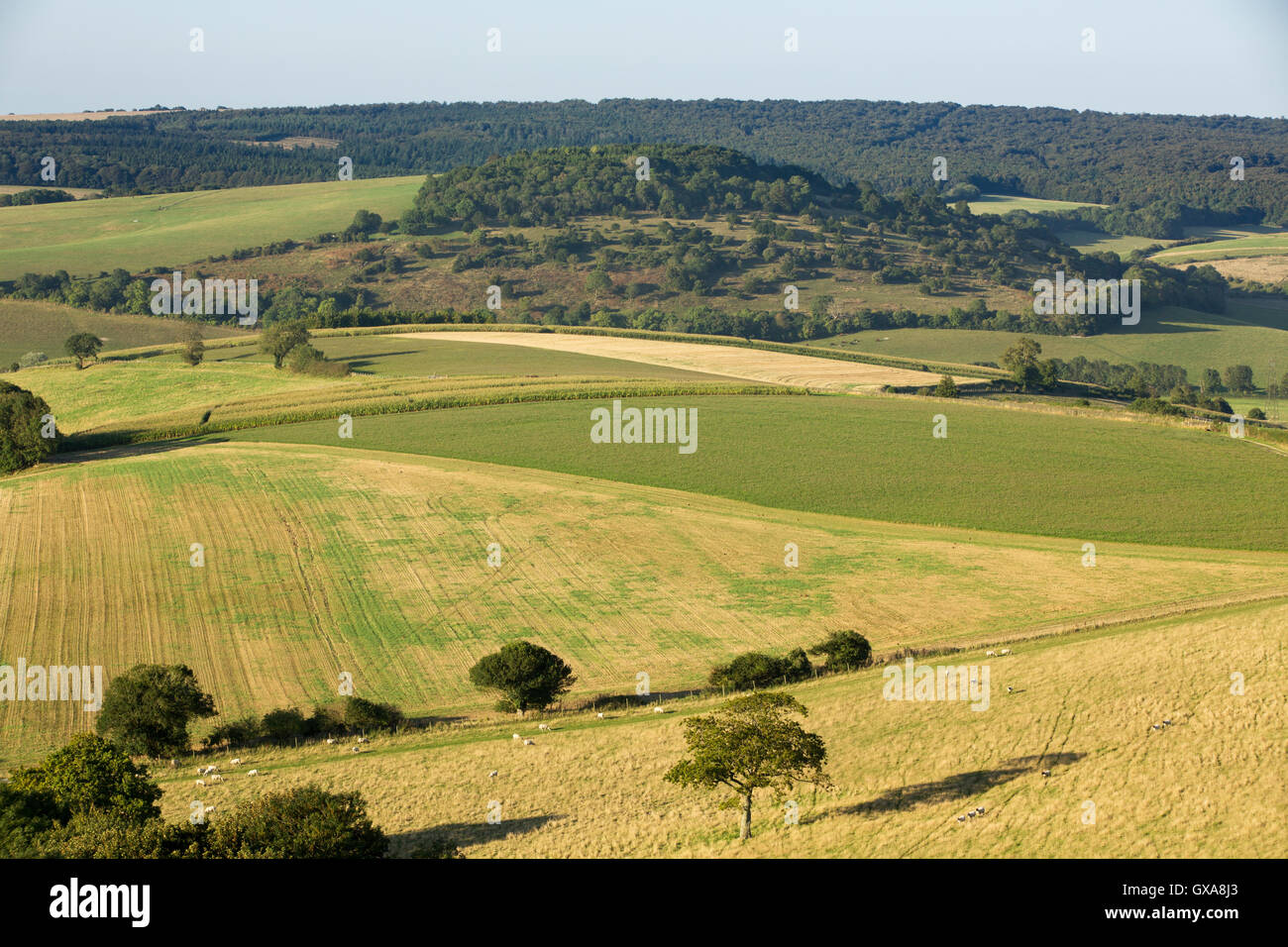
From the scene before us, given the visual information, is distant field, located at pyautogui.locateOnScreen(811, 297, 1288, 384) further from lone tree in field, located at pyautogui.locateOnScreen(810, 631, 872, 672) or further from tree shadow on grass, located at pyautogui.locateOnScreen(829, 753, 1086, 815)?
tree shadow on grass, located at pyautogui.locateOnScreen(829, 753, 1086, 815)

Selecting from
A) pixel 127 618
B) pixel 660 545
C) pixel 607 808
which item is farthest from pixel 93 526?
pixel 607 808

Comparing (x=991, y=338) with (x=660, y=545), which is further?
(x=991, y=338)

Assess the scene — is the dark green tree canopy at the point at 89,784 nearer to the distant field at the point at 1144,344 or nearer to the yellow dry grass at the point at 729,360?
the yellow dry grass at the point at 729,360

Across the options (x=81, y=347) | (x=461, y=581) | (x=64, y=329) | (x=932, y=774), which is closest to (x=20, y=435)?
(x=461, y=581)

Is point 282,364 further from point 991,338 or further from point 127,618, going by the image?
point 991,338

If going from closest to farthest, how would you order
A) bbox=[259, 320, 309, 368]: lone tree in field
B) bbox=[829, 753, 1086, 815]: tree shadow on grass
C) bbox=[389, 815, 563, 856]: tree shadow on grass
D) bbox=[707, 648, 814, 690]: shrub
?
bbox=[389, 815, 563, 856]: tree shadow on grass
bbox=[829, 753, 1086, 815]: tree shadow on grass
bbox=[707, 648, 814, 690]: shrub
bbox=[259, 320, 309, 368]: lone tree in field

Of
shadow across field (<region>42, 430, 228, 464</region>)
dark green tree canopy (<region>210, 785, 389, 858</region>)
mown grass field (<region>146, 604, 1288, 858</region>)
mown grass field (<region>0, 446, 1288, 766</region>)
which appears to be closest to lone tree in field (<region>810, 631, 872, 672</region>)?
mown grass field (<region>146, 604, 1288, 858</region>)

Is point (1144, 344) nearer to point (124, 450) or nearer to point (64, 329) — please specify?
point (124, 450)
